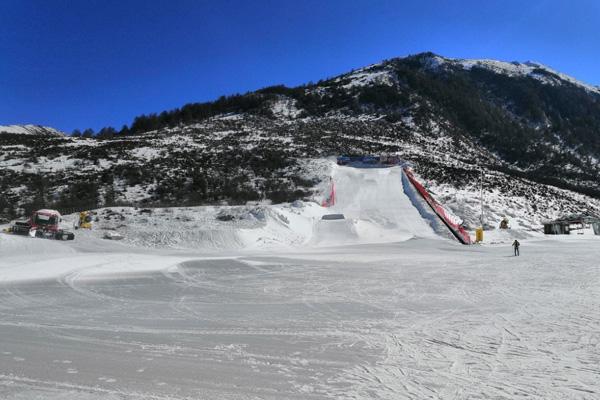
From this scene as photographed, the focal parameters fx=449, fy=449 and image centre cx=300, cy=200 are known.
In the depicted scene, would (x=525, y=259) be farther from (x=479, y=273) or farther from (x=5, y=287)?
(x=5, y=287)

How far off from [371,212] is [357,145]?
32.7 m

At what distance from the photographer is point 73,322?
8125 mm

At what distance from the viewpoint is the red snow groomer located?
72.7ft

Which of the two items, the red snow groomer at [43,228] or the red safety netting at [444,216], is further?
the red safety netting at [444,216]

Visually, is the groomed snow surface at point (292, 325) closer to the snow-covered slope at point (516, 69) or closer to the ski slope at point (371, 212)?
the ski slope at point (371, 212)

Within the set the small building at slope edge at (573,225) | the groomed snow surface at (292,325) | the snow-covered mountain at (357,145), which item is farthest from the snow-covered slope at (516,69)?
the groomed snow surface at (292,325)

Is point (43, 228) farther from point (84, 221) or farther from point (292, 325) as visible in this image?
point (292, 325)

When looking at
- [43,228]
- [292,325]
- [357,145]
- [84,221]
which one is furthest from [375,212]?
[357,145]

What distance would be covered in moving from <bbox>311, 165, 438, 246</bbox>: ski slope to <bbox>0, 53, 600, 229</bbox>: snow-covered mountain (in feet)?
10.8

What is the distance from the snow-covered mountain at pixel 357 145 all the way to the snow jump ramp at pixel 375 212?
3120 millimetres

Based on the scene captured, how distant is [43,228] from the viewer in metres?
22.3

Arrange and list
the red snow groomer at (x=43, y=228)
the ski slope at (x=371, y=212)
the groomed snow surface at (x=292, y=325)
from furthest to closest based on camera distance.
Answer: the ski slope at (x=371, y=212) < the red snow groomer at (x=43, y=228) < the groomed snow surface at (x=292, y=325)

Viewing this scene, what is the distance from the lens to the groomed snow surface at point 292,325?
5.16m

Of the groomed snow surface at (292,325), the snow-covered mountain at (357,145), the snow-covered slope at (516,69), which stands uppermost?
the snow-covered slope at (516,69)
